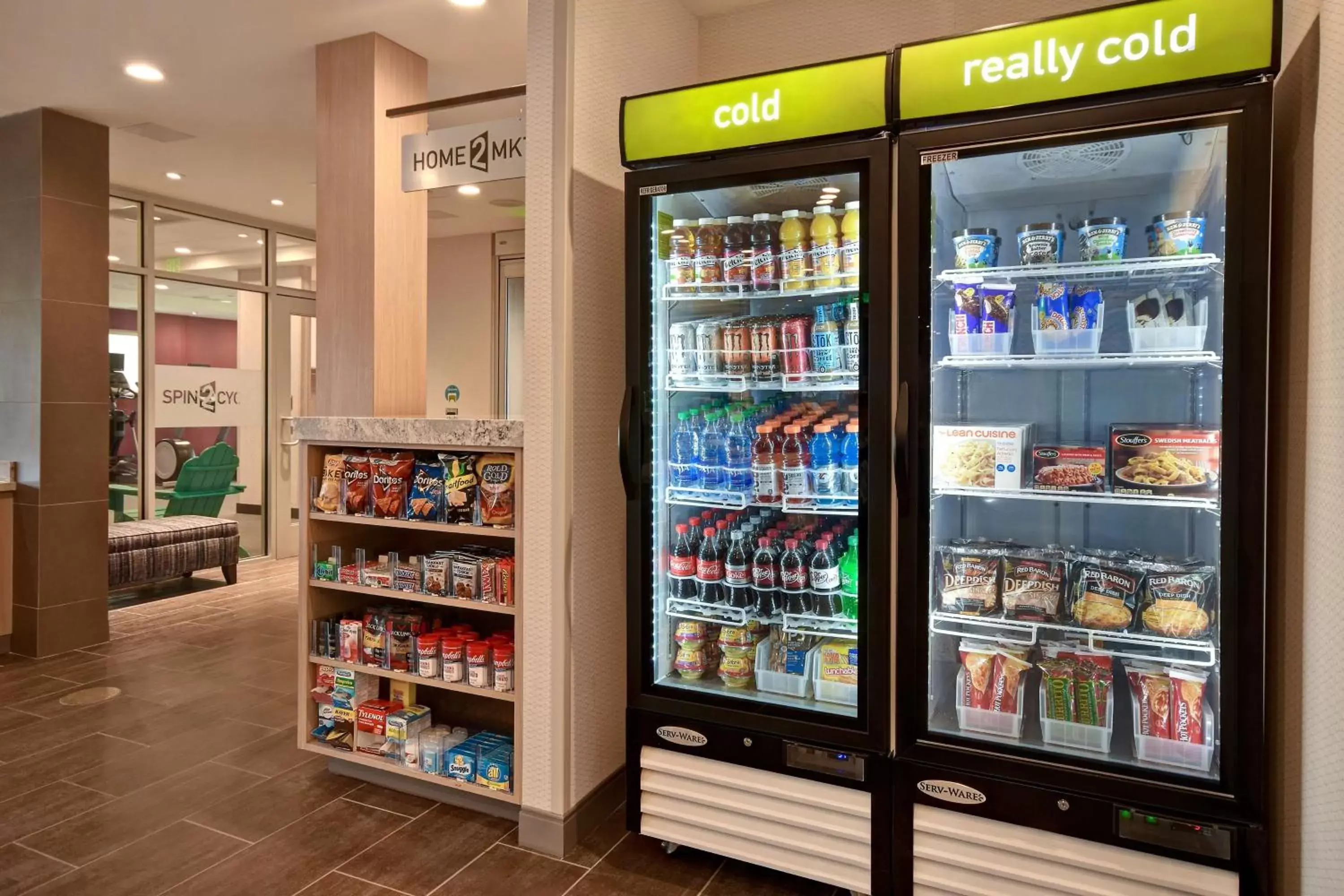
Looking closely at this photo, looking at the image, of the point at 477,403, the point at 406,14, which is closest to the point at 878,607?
the point at 406,14

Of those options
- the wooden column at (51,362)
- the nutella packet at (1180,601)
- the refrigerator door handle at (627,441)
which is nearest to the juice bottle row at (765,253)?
the refrigerator door handle at (627,441)

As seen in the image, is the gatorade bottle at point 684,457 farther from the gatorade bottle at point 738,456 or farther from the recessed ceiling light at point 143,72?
the recessed ceiling light at point 143,72

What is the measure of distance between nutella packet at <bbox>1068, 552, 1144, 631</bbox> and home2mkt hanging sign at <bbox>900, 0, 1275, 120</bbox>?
3.90 feet

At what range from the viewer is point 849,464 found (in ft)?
8.20

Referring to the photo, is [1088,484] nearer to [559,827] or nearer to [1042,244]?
[1042,244]

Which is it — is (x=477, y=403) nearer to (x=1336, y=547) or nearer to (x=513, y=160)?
(x=513, y=160)

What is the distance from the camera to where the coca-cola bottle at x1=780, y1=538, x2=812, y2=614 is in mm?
2562

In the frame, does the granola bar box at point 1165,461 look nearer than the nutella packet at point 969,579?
Yes

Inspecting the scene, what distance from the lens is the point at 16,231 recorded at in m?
4.98

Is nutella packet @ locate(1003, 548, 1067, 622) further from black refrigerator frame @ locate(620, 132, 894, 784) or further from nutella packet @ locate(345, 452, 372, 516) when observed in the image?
nutella packet @ locate(345, 452, 372, 516)

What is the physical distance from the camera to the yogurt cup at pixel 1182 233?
6.77 ft

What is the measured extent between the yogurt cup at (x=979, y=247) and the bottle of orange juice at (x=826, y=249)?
0.34m

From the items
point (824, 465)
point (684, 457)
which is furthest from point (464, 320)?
point (824, 465)

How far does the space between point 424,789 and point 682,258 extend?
2135mm
